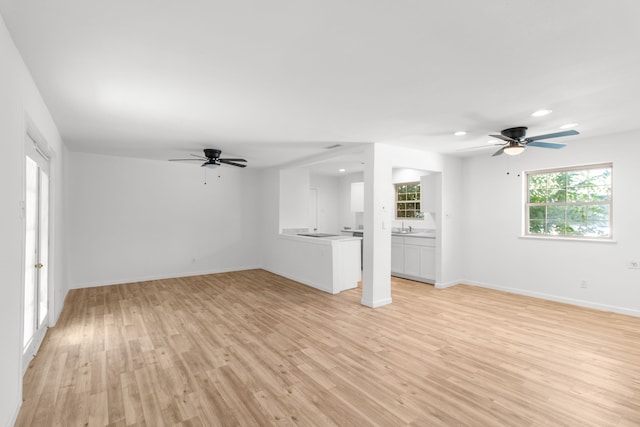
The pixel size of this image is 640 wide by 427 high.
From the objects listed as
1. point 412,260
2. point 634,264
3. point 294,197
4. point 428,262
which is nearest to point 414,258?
point 412,260

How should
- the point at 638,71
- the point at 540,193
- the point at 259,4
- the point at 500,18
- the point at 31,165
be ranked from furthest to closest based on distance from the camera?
the point at 540,193, the point at 31,165, the point at 638,71, the point at 500,18, the point at 259,4

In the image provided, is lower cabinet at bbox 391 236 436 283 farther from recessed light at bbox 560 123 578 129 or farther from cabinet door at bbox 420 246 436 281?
recessed light at bbox 560 123 578 129

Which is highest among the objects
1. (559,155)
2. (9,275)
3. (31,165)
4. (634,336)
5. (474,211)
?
(559,155)

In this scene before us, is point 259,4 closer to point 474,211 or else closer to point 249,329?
point 249,329

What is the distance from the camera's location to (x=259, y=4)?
5.21 ft

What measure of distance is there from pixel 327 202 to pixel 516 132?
19.2 ft

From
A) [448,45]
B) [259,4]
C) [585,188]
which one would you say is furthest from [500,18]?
[585,188]

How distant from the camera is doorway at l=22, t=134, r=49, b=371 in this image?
118 inches

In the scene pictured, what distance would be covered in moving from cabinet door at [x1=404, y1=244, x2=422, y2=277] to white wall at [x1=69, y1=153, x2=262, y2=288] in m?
3.69

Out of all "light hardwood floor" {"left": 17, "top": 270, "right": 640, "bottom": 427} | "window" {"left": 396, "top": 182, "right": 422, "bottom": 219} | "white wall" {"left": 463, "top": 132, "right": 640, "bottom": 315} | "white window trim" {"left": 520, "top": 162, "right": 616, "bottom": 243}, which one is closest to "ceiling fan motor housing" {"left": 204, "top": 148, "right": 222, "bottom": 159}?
"light hardwood floor" {"left": 17, "top": 270, "right": 640, "bottom": 427}

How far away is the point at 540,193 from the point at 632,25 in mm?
4126

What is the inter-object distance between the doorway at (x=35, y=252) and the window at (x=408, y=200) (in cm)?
669

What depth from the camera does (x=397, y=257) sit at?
673 cm

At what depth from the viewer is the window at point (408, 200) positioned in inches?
293
